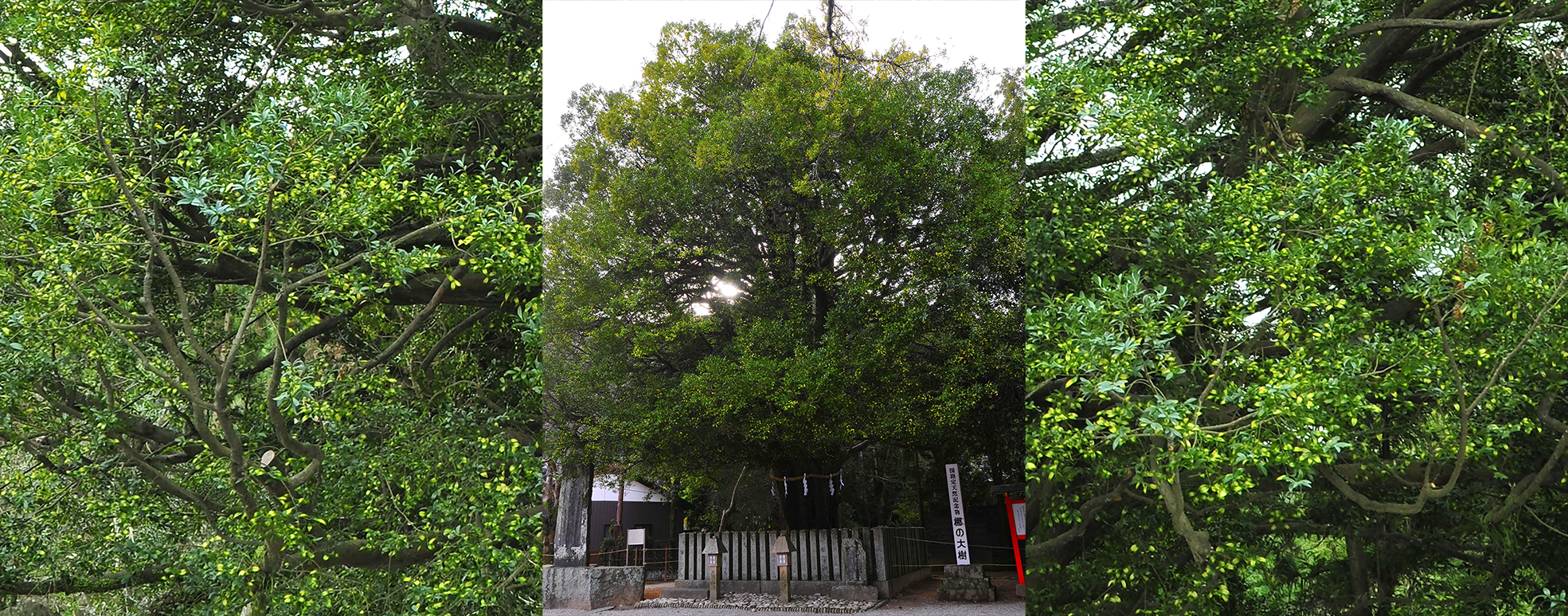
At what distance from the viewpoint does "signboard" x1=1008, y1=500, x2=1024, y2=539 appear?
11.3 feet

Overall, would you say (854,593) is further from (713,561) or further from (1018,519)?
(1018,519)

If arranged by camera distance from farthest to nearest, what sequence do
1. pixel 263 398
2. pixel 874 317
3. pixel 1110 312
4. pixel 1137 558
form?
pixel 263 398 < pixel 1137 558 < pixel 1110 312 < pixel 874 317

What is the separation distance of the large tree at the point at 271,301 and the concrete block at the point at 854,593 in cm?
133

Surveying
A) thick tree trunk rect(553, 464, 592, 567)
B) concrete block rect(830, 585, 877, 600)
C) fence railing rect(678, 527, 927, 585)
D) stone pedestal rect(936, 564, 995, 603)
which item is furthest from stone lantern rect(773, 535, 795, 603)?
thick tree trunk rect(553, 464, 592, 567)

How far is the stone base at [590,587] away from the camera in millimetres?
3303

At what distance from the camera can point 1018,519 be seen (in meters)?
3.47

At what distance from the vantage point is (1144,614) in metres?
3.97

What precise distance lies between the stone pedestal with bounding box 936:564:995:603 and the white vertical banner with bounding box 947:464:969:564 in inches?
1.5

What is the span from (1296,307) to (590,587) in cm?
283

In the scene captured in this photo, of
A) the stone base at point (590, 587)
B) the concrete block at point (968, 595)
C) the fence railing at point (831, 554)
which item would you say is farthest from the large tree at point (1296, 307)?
the stone base at point (590, 587)

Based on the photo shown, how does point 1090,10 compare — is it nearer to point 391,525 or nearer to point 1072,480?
point 1072,480

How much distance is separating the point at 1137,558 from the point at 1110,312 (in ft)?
4.49

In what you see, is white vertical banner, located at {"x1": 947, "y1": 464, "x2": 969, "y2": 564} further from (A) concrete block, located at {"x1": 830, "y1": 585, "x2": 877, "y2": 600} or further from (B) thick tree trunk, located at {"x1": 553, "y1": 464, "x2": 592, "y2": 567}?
(B) thick tree trunk, located at {"x1": 553, "y1": 464, "x2": 592, "y2": 567}

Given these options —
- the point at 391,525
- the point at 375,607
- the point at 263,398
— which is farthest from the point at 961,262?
the point at 263,398
